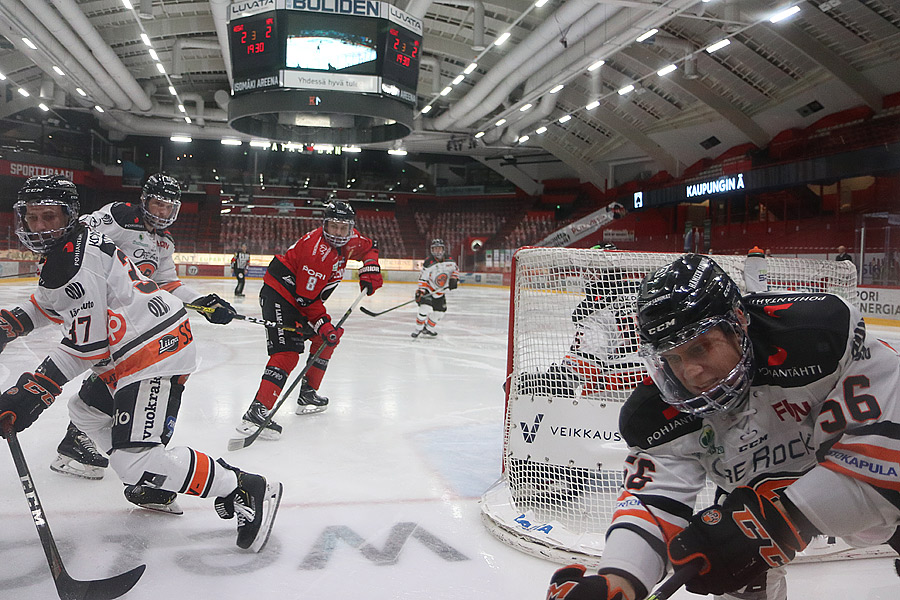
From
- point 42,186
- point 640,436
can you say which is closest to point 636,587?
point 640,436

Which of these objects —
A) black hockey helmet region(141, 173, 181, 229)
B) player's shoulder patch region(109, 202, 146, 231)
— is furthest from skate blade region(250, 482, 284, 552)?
player's shoulder patch region(109, 202, 146, 231)

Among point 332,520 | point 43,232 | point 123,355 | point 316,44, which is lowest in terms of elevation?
point 332,520

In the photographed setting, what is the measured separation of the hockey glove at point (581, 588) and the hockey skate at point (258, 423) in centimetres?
264

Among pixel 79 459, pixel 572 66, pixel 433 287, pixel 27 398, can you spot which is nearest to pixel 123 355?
pixel 27 398

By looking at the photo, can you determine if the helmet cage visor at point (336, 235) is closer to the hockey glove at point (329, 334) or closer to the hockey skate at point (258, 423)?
the hockey glove at point (329, 334)

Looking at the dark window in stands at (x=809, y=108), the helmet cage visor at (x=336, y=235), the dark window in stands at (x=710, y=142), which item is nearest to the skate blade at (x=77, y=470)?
the helmet cage visor at (x=336, y=235)

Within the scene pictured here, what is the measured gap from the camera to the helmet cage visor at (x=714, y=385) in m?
1.11

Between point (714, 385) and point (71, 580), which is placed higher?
point (714, 385)

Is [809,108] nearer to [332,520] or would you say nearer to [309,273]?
[309,273]

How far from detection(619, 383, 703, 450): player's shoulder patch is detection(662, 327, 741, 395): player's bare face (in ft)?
0.31

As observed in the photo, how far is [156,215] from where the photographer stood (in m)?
3.43

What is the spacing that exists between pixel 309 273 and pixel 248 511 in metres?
2.03

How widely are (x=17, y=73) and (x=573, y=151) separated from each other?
1629cm

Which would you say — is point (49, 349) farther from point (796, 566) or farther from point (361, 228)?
point (361, 228)
